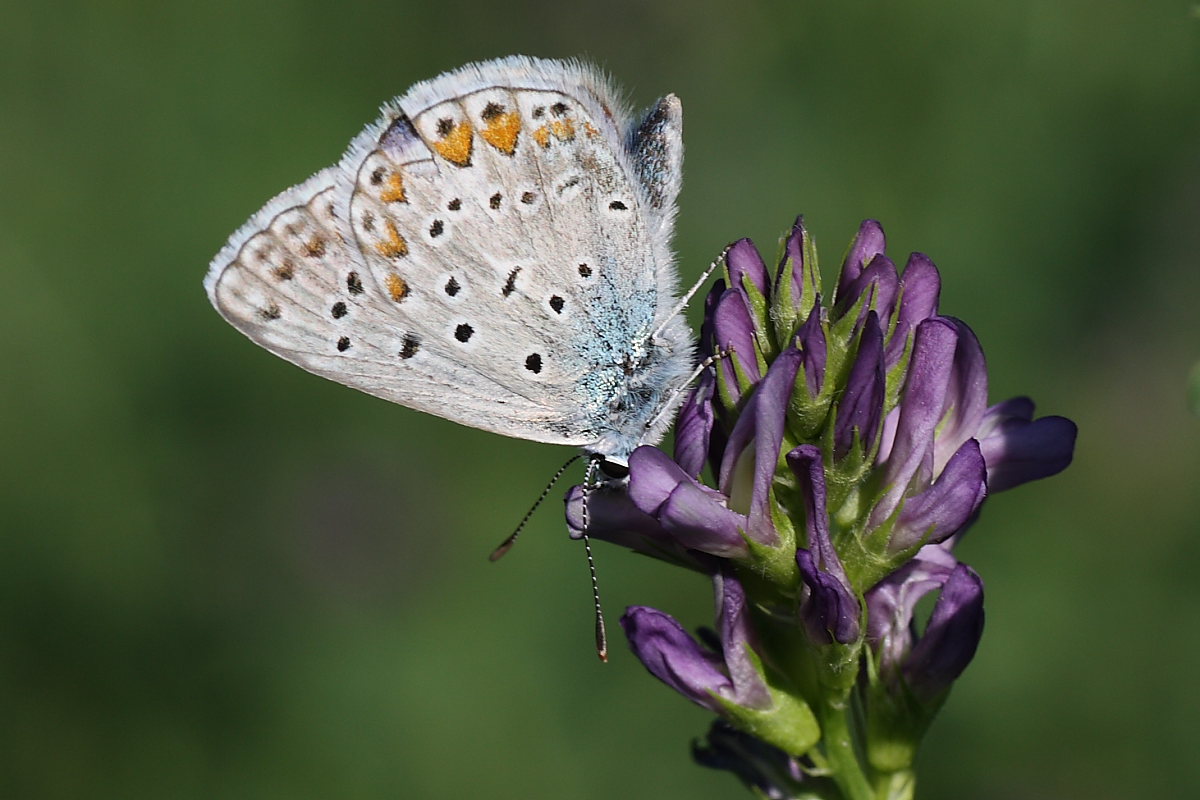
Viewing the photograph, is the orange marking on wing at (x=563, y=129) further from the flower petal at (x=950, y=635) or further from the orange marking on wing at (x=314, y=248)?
the flower petal at (x=950, y=635)

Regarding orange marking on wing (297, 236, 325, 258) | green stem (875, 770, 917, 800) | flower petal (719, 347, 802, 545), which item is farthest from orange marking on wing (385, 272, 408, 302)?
green stem (875, 770, 917, 800)

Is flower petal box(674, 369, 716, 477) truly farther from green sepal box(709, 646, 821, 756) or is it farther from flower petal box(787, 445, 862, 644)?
green sepal box(709, 646, 821, 756)

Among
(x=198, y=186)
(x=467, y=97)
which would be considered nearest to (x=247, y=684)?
(x=198, y=186)

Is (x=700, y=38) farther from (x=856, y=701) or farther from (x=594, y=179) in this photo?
(x=856, y=701)

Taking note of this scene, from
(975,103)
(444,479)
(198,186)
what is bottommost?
(444,479)

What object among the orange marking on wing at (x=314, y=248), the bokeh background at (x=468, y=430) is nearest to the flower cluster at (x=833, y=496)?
the orange marking on wing at (x=314, y=248)

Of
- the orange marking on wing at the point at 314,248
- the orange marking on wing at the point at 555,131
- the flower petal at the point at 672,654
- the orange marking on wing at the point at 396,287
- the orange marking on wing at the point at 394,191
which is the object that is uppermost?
the orange marking on wing at the point at 555,131
